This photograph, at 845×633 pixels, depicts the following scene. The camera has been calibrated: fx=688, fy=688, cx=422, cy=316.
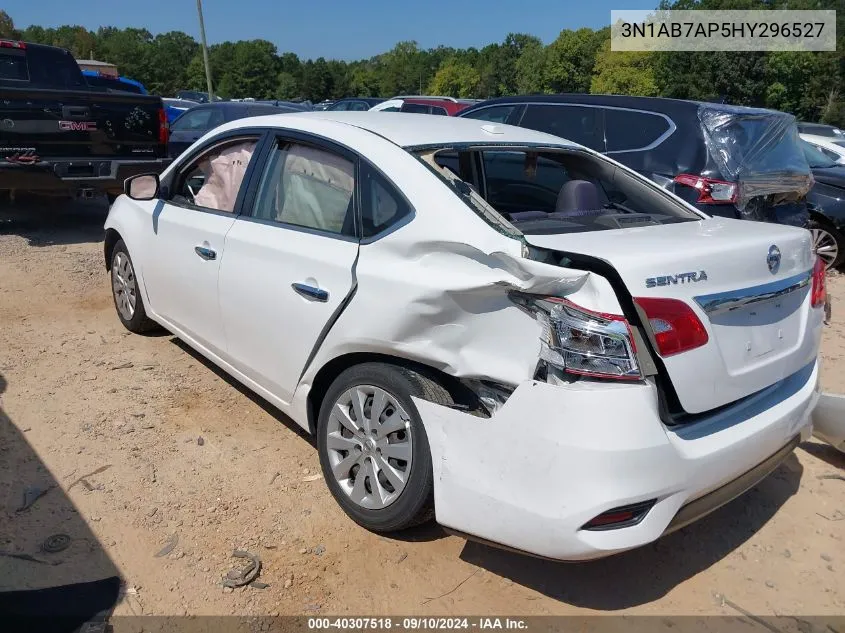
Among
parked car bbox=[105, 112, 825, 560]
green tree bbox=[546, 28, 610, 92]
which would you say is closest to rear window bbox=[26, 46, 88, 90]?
parked car bbox=[105, 112, 825, 560]

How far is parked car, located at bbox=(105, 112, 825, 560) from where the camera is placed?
2.15m

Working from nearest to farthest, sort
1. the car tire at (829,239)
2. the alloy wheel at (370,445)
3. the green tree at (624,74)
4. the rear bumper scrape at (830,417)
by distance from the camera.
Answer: the alloy wheel at (370,445) → the rear bumper scrape at (830,417) → the car tire at (829,239) → the green tree at (624,74)

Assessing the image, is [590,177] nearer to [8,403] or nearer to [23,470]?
[23,470]

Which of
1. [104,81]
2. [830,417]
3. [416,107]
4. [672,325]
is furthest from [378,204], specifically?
[416,107]

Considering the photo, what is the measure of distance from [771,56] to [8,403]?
175 ft

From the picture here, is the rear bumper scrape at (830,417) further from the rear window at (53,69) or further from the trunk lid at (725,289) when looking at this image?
the rear window at (53,69)

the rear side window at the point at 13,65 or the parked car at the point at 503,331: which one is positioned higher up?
the rear side window at the point at 13,65

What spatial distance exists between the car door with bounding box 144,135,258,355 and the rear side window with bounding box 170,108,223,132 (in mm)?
7178

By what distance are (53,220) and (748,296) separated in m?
8.79

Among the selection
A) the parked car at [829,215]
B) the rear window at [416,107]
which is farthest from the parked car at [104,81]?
the parked car at [829,215]

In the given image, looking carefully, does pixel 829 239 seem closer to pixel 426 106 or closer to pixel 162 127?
pixel 162 127

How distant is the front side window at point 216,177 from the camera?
12.0 feet

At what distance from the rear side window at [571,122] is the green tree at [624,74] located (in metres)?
48.2

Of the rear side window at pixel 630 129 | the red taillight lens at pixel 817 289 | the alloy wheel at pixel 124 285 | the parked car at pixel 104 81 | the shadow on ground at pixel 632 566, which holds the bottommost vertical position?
the shadow on ground at pixel 632 566
